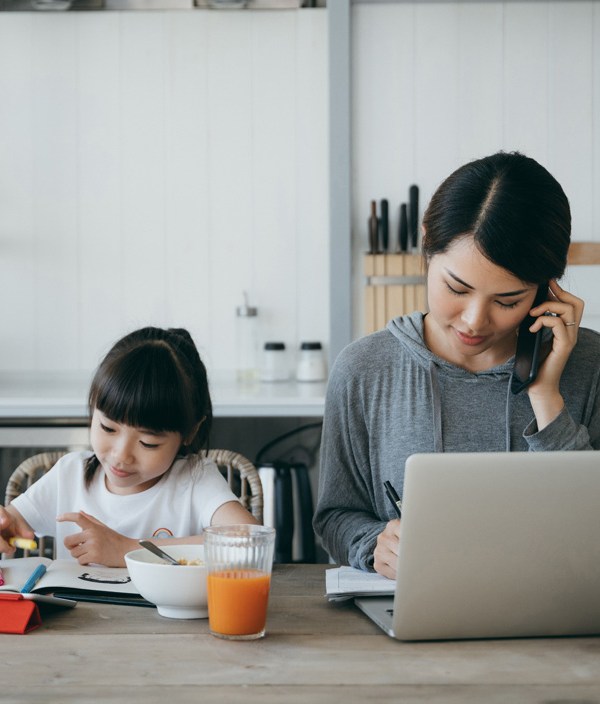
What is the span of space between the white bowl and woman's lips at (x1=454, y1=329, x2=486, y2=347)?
0.55 meters

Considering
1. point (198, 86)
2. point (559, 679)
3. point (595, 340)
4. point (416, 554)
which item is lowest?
point (559, 679)

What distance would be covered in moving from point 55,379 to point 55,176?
25.9 inches

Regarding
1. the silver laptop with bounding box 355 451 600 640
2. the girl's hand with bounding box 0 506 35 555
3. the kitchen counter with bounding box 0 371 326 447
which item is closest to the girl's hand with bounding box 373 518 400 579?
the silver laptop with bounding box 355 451 600 640

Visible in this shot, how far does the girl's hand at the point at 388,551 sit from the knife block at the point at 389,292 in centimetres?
158

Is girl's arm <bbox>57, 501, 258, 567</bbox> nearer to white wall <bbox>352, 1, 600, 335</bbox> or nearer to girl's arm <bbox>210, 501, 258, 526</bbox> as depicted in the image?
girl's arm <bbox>210, 501, 258, 526</bbox>

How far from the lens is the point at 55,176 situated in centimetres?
314

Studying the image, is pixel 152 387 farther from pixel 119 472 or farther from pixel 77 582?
pixel 77 582

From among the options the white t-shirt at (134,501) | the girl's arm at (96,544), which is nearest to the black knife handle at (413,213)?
the white t-shirt at (134,501)

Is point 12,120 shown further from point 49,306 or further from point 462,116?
point 462,116

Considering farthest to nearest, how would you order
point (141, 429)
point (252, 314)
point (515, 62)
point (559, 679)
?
point (252, 314), point (515, 62), point (141, 429), point (559, 679)

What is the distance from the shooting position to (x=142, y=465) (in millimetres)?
1578

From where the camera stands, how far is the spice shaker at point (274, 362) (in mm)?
3033

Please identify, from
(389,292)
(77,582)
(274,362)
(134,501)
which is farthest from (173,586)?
(274,362)

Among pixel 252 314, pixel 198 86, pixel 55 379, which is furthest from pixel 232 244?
pixel 55 379
